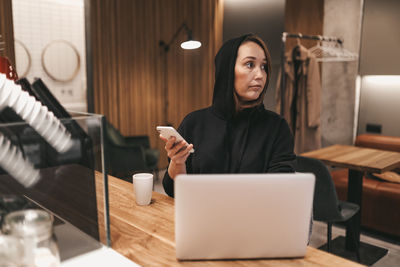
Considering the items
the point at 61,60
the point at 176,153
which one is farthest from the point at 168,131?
the point at 61,60


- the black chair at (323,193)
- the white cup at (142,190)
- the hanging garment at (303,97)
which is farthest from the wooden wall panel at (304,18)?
the white cup at (142,190)

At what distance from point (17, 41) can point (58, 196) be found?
13.5ft

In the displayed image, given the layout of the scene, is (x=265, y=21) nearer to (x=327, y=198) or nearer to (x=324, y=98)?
(x=324, y=98)

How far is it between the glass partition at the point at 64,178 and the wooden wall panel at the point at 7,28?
3.75 metres

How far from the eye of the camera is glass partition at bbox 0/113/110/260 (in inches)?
34.0

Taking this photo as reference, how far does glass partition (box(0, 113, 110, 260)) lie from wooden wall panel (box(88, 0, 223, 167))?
423cm

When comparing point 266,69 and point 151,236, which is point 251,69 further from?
point 151,236

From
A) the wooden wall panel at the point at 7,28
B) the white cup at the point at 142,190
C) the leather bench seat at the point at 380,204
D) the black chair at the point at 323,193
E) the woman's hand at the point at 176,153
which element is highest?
the wooden wall panel at the point at 7,28

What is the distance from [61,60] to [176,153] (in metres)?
4.00

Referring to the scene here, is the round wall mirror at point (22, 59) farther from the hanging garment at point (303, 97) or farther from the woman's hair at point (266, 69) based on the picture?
the woman's hair at point (266, 69)

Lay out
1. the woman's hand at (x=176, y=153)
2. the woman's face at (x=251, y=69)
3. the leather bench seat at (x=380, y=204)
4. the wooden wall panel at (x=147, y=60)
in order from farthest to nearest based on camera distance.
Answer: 1. the wooden wall panel at (x=147, y=60)
2. the leather bench seat at (x=380, y=204)
3. the woman's face at (x=251, y=69)
4. the woman's hand at (x=176, y=153)

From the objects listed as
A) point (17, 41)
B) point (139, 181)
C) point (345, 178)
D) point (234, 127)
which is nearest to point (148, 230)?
point (139, 181)

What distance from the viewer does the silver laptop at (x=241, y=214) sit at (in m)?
0.88

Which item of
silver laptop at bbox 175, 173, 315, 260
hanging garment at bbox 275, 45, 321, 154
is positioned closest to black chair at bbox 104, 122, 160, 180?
hanging garment at bbox 275, 45, 321, 154
